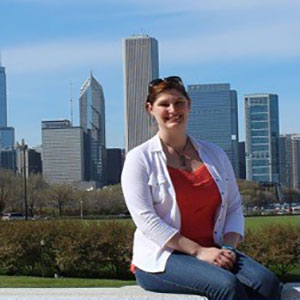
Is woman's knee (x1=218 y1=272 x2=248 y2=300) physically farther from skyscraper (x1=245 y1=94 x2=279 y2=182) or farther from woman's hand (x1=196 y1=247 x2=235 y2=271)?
skyscraper (x1=245 y1=94 x2=279 y2=182)

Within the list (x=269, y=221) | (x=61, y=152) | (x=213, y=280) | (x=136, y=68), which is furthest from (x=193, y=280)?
(x=61, y=152)

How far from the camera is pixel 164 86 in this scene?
379 cm

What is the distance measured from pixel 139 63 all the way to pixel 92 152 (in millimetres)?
26668

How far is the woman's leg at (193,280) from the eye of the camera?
3.39m

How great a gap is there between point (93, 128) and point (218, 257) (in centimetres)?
15703

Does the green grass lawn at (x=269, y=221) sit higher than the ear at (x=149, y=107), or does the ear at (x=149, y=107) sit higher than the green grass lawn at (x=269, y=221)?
the ear at (x=149, y=107)

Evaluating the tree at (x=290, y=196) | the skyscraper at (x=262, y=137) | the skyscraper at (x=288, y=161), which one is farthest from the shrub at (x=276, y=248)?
the skyscraper at (x=262, y=137)

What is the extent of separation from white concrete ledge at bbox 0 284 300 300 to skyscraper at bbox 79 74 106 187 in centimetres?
13015

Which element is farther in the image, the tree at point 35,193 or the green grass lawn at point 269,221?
the tree at point 35,193

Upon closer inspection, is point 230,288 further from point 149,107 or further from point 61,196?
point 61,196

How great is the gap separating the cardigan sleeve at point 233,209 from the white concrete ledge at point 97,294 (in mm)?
393

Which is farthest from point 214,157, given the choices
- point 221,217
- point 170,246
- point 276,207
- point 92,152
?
point 92,152

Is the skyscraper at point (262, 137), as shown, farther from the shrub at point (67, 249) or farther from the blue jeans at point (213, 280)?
the blue jeans at point (213, 280)

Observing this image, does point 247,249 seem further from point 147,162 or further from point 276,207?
point 276,207
